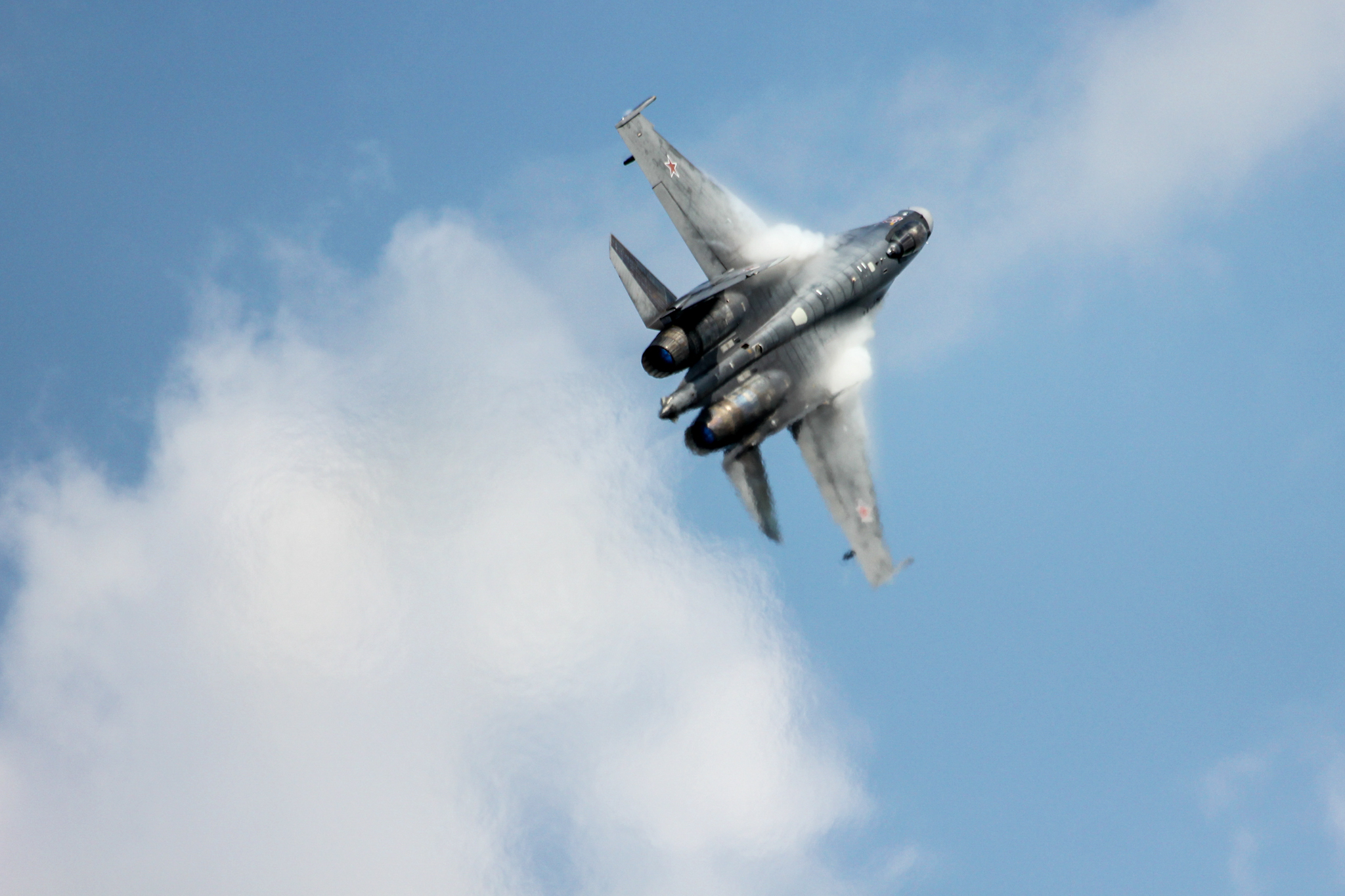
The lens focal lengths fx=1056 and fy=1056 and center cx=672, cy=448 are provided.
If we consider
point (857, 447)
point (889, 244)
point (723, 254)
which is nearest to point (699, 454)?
point (857, 447)

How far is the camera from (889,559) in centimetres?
3744

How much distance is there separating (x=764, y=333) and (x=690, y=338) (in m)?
Answer: 2.63

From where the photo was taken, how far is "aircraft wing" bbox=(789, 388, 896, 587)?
123ft

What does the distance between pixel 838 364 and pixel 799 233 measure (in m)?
5.72

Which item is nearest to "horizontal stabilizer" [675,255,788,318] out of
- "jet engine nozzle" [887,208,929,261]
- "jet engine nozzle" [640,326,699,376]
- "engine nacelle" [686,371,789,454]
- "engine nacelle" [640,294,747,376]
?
"engine nacelle" [640,294,747,376]

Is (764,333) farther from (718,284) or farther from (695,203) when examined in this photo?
(695,203)

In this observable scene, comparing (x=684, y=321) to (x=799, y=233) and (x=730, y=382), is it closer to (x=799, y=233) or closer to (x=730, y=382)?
(x=730, y=382)

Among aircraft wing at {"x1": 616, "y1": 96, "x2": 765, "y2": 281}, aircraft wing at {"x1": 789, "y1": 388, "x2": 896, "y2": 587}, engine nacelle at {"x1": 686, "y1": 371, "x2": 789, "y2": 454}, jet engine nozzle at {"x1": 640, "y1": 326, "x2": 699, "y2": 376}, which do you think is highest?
aircraft wing at {"x1": 616, "y1": 96, "x2": 765, "y2": 281}

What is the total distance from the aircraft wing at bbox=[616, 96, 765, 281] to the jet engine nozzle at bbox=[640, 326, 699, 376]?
5189 millimetres

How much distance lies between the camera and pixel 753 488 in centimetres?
3584

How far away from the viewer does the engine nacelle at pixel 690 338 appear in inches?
1405

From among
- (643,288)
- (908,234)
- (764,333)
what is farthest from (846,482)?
(908,234)

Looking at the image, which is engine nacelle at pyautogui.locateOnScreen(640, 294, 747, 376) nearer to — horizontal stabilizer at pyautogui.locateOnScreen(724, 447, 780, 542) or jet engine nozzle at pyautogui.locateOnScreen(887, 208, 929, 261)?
horizontal stabilizer at pyautogui.locateOnScreen(724, 447, 780, 542)

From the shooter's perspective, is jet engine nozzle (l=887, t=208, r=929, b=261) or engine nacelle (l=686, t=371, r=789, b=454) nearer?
engine nacelle (l=686, t=371, r=789, b=454)
